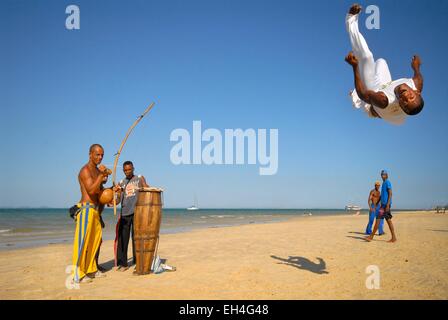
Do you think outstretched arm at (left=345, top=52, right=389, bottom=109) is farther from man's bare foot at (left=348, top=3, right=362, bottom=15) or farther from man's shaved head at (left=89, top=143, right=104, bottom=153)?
man's shaved head at (left=89, top=143, right=104, bottom=153)

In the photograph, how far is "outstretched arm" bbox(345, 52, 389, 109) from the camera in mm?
3682

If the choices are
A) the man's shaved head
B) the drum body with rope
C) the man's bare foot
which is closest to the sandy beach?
the drum body with rope

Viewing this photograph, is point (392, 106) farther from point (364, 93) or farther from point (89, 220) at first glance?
point (89, 220)

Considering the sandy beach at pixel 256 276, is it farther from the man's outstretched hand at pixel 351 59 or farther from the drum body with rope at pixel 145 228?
the man's outstretched hand at pixel 351 59

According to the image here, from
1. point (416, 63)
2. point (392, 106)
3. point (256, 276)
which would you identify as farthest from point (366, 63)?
point (256, 276)

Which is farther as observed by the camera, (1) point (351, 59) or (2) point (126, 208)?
(2) point (126, 208)

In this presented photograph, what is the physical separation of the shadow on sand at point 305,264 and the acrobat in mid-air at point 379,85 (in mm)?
3732

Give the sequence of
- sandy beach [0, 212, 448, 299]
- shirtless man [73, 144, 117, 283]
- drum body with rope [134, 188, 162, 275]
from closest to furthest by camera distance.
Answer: sandy beach [0, 212, 448, 299] < shirtless man [73, 144, 117, 283] < drum body with rope [134, 188, 162, 275]

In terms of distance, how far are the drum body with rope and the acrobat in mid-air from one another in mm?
4289

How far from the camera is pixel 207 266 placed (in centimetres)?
721

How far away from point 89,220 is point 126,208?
1205 millimetres

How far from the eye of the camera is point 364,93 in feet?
12.8
